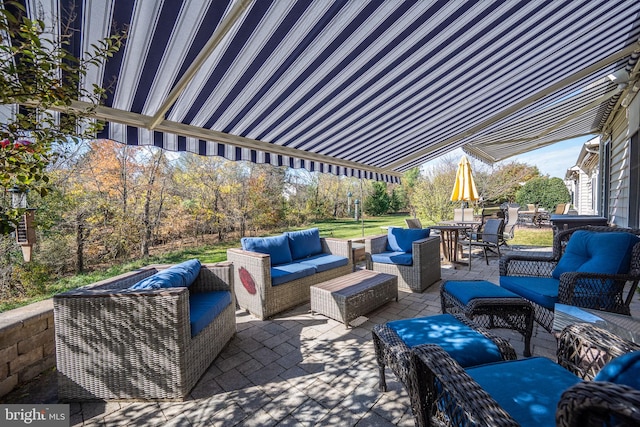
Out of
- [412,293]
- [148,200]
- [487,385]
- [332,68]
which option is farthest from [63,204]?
[487,385]

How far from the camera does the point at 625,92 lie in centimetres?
461

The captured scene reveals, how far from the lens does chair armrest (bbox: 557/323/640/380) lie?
1416 mm

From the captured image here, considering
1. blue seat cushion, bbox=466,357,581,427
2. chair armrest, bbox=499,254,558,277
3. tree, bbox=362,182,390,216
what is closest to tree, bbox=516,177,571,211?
tree, bbox=362,182,390,216

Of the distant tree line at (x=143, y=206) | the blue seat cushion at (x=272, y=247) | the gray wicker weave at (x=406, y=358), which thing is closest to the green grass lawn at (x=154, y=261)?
the distant tree line at (x=143, y=206)

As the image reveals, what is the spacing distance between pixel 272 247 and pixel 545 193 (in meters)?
19.2

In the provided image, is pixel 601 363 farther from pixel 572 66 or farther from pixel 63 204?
pixel 63 204

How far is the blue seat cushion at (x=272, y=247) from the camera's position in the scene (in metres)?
4.43

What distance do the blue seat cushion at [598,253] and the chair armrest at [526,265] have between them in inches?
10.7

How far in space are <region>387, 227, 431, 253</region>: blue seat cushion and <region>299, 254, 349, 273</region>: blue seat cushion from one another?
1134mm

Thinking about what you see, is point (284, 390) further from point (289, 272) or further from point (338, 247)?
point (338, 247)

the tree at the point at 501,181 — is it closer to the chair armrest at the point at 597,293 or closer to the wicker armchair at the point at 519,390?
the chair armrest at the point at 597,293

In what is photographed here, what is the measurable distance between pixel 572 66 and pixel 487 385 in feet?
14.6

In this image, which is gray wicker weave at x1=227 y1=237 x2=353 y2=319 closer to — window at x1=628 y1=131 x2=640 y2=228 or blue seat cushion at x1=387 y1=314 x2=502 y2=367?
blue seat cushion at x1=387 y1=314 x2=502 y2=367

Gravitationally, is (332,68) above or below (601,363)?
above
